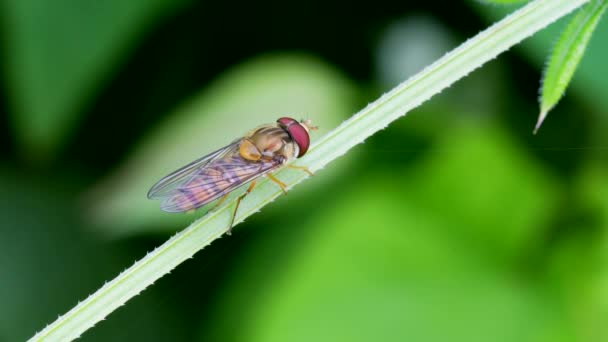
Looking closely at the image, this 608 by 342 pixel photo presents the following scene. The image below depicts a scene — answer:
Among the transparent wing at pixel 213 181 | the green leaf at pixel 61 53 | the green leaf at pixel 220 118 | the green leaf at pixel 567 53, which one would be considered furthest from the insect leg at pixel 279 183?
the green leaf at pixel 61 53

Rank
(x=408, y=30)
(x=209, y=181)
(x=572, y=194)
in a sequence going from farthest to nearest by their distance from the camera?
(x=408, y=30) < (x=572, y=194) < (x=209, y=181)

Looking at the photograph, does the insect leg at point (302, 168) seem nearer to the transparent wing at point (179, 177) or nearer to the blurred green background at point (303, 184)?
the transparent wing at point (179, 177)

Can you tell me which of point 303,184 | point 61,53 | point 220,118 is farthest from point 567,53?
point 61,53

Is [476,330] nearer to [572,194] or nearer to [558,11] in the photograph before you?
[572,194]

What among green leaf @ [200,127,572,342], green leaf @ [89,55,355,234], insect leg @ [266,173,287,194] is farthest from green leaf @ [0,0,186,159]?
insect leg @ [266,173,287,194]

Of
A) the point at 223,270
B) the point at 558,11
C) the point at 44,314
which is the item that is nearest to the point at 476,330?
the point at 223,270

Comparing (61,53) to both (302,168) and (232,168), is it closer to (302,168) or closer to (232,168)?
(232,168)
